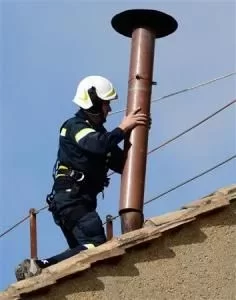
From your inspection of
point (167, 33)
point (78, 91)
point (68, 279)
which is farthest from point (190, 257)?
point (167, 33)

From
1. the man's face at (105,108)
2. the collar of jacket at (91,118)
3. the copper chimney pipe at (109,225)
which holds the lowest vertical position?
the copper chimney pipe at (109,225)

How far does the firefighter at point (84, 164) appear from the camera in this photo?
8.12 m

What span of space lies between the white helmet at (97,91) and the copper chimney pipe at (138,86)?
455 mm

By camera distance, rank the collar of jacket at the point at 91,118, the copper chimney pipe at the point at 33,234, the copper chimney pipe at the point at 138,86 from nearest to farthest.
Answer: the collar of jacket at the point at 91,118 → the copper chimney pipe at the point at 138,86 → the copper chimney pipe at the point at 33,234

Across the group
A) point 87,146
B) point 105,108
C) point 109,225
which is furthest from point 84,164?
point 109,225

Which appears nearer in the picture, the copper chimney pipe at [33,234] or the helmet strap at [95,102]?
the helmet strap at [95,102]

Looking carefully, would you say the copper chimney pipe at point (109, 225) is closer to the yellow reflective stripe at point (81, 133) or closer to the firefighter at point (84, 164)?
the firefighter at point (84, 164)

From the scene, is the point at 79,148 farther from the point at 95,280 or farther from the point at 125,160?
the point at 95,280

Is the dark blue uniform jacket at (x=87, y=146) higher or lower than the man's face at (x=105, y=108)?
lower

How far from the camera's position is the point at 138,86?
920cm

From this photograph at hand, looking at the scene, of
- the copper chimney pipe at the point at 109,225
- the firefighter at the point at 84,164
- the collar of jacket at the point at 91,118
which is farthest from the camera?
the copper chimney pipe at the point at 109,225

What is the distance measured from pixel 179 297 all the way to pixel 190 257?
0.98 feet

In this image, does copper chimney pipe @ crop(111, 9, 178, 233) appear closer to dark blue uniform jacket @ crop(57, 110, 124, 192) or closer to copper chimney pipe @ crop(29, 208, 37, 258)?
dark blue uniform jacket @ crop(57, 110, 124, 192)

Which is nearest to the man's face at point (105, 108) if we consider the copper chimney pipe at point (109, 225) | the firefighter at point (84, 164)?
the firefighter at point (84, 164)
